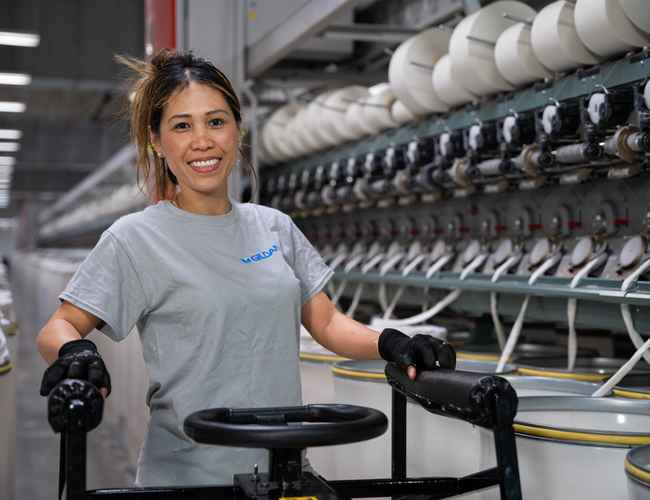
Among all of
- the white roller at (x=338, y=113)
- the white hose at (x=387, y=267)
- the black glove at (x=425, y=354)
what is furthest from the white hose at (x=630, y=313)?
the white roller at (x=338, y=113)

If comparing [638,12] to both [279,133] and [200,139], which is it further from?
[279,133]

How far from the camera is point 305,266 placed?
6.05ft

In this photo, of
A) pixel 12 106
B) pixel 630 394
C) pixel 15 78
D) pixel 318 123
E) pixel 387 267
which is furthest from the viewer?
pixel 12 106

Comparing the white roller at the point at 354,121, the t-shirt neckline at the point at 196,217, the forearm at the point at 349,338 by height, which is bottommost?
the forearm at the point at 349,338

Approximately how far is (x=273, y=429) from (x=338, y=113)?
144 inches

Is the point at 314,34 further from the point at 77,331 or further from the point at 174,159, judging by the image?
the point at 77,331

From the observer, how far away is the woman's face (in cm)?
165

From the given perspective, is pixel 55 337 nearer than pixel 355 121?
Yes

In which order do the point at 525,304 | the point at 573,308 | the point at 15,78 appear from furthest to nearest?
the point at 15,78, the point at 525,304, the point at 573,308

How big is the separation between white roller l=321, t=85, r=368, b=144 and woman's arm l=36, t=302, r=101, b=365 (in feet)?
10.6

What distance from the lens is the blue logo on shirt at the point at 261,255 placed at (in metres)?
1.70

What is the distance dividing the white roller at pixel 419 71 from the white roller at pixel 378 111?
29 cm

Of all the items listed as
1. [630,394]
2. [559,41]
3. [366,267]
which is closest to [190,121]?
[630,394]

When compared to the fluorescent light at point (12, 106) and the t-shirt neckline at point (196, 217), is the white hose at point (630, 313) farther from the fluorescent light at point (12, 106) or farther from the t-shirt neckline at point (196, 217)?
the fluorescent light at point (12, 106)
